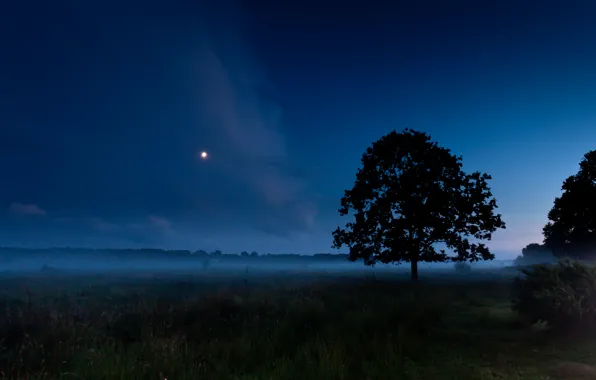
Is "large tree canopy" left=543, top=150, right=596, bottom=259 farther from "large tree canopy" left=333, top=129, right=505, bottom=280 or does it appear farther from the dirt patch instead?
the dirt patch

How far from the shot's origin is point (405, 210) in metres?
25.7

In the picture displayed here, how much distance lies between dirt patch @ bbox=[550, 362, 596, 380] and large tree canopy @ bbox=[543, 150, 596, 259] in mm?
32068

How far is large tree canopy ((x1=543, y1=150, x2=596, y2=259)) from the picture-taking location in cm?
3216

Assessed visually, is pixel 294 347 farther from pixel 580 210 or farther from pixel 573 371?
pixel 580 210

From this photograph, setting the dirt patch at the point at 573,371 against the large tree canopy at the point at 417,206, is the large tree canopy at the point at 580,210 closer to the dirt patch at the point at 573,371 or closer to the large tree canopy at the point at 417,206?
the large tree canopy at the point at 417,206

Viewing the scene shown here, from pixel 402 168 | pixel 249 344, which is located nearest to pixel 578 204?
pixel 402 168

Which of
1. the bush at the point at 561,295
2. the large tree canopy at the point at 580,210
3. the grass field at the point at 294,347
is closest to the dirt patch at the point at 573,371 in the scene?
the grass field at the point at 294,347

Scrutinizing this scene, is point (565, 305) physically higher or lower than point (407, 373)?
higher

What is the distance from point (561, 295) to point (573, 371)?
5078 millimetres

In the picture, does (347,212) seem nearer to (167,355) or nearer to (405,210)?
(405,210)

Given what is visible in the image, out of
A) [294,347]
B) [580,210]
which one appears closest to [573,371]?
[294,347]

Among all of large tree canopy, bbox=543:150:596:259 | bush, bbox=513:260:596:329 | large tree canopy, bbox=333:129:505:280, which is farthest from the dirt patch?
large tree canopy, bbox=543:150:596:259

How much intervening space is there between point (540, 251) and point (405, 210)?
134887mm

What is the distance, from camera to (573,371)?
684 cm
